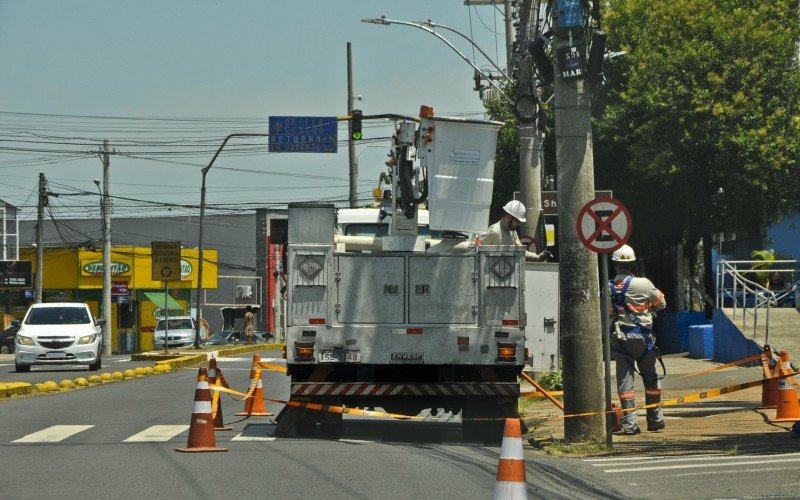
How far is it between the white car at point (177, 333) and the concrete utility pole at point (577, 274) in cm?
4863

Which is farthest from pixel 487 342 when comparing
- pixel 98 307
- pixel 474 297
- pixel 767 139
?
pixel 98 307

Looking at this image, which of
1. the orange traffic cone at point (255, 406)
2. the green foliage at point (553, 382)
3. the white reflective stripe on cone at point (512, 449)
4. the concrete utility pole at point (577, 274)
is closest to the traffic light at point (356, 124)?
the green foliage at point (553, 382)

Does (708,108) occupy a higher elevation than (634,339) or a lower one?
higher

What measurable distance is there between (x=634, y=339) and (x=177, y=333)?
5102cm

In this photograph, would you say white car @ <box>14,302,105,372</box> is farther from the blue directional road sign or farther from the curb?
the blue directional road sign

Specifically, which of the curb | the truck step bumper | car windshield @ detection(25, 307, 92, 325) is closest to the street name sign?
the curb

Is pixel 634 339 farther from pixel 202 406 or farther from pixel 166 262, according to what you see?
pixel 166 262

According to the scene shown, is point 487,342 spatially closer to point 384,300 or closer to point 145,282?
point 384,300

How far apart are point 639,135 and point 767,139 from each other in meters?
3.40

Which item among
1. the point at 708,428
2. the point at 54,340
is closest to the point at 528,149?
the point at 708,428

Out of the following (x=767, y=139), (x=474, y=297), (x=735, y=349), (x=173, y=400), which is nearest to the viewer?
(x=474, y=297)

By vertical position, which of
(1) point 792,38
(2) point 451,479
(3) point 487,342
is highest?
(1) point 792,38

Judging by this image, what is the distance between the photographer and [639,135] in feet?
113

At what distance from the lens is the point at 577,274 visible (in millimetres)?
13359
